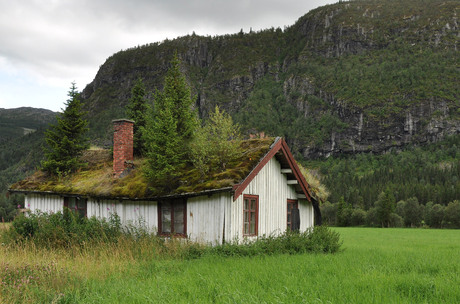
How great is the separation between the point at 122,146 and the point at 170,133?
173 inches

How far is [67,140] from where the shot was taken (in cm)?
2330

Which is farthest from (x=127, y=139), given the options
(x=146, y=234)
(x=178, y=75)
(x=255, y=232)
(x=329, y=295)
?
(x=329, y=295)

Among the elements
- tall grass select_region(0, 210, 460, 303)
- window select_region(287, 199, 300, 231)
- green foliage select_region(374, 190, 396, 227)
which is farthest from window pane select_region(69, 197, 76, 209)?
green foliage select_region(374, 190, 396, 227)

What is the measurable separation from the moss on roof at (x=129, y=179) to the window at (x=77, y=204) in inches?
25.3

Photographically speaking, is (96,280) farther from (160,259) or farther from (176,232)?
(176,232)

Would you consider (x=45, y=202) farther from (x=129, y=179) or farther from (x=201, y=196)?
(x=201, y=196)

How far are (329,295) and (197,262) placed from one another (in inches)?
222

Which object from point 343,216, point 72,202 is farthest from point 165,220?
point 343,216

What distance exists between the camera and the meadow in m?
8.61

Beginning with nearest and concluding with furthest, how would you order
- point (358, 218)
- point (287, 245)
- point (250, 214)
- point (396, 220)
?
1. point (287, 245)
2. point (250, 214)
3. point (396, 220)
4. point (358, 218)

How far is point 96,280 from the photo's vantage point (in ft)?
35.7

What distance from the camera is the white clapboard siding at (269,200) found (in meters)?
16.6

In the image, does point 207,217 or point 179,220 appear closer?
point 207,217

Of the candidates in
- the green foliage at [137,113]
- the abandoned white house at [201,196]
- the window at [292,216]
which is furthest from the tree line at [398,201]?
the green foliage at [137,113]
